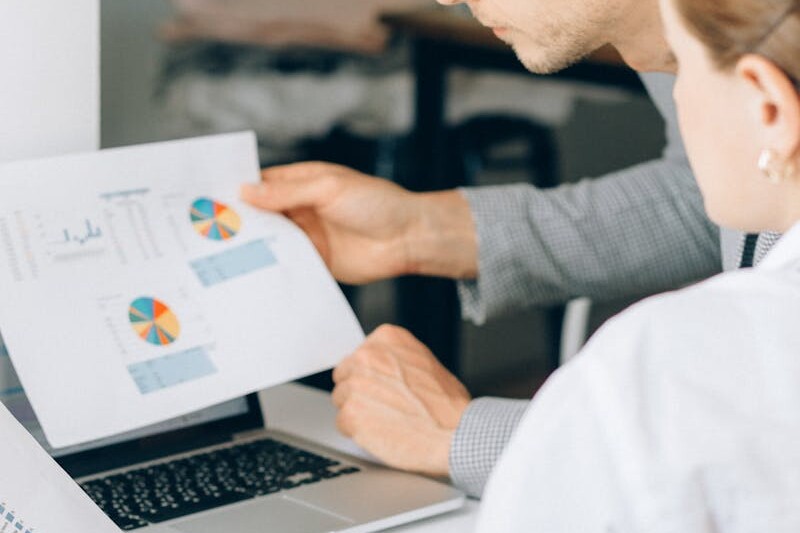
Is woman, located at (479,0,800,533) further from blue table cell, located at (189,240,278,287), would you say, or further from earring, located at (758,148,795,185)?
blue table cell, located at (189,240,278,287)

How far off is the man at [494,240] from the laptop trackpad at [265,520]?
5.2 inches

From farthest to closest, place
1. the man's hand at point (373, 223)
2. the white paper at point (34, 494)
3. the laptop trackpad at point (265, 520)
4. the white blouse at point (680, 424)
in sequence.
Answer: the man's hand at point (373, 223) < the laptop trackpad at point (265, 520) < the white paper at point (34, 494) < the white blouse at point (680, 424)

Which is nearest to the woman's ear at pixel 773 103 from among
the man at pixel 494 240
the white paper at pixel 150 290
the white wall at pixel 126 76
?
the man at pixel 494 240

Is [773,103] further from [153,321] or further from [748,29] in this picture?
[153,321]

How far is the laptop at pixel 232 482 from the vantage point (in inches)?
37.7

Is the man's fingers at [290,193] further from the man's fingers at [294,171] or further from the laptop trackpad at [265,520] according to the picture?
the laptop trackpad at [265,520]

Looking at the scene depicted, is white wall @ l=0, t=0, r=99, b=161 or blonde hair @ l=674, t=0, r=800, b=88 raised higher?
blonde hair @ l=674, t=0, r=800, b=88

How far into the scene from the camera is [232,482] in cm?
102

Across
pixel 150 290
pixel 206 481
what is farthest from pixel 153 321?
pixel 206 481

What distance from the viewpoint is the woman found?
580mm

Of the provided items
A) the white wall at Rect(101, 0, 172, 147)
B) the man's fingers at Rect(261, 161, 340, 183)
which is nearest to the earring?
the man's fingers at Rect(261, 161, 340, 183)

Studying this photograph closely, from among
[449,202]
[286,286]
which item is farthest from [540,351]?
[286,286]

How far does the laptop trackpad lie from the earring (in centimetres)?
43

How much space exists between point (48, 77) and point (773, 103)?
66 centimetres
